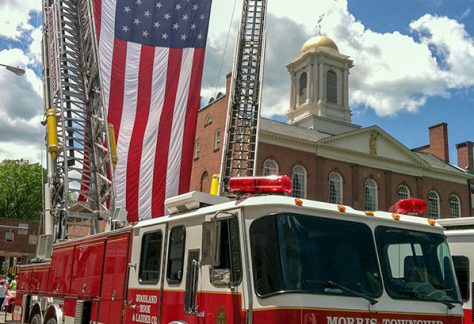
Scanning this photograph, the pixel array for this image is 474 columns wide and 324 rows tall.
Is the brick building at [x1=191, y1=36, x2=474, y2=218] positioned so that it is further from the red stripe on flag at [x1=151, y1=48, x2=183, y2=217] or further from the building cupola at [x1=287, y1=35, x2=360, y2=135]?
the red stripe on flag at [x1=151, y1=48, x2=183, y2=217]

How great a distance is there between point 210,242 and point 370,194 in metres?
38.1

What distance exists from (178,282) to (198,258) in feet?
1.47

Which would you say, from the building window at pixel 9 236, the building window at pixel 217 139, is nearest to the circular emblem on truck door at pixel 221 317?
the building window at pixel 217 139

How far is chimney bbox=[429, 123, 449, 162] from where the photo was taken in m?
49.2

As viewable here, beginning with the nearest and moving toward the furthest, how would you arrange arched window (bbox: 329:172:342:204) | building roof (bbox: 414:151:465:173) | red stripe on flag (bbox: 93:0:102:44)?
red stripe on flag (bbox: 93:0:102:44), arched window (bbox: 329:172:342:204), building roof (bbox: 414:151:465:173)

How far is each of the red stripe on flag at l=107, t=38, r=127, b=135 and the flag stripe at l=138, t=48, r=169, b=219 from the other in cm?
89

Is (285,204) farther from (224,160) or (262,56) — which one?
(262,56)

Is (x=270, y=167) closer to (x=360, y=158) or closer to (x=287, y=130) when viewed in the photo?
(x=287, y=130)

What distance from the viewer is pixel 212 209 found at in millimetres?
5531

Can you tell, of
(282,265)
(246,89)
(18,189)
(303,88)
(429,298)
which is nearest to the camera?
(282,265)

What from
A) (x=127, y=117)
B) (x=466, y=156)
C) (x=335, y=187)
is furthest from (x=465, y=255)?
(x=466, y=156)

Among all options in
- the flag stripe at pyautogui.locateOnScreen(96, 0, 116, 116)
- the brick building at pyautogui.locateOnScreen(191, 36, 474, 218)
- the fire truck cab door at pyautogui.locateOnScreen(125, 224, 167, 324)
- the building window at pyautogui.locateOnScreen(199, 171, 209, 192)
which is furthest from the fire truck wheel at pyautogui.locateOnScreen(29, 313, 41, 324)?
the building window at pyautogui.locateOnScreen(199, 171, 209, 192)

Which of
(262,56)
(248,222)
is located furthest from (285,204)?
(262,56)

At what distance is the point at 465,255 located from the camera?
852 cm
